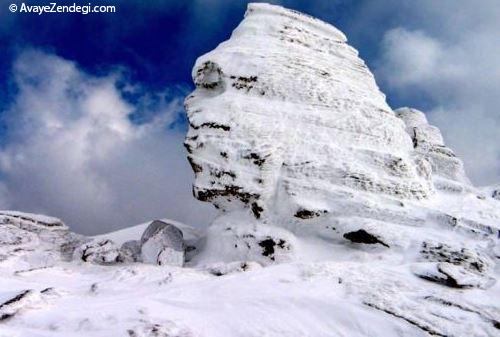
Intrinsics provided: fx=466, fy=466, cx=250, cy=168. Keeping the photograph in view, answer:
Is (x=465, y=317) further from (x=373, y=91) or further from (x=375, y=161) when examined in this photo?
(x=373, y=91)

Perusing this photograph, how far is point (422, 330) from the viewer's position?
27.1ft

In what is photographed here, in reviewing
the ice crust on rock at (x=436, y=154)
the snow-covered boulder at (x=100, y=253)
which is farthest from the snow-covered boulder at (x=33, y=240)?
the ice crust on rock at (x=436, y=154)

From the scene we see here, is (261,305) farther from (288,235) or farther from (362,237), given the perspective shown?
(362,237)

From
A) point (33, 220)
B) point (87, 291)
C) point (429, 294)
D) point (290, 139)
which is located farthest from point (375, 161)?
point (33, 220)

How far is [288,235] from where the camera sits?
620 inches

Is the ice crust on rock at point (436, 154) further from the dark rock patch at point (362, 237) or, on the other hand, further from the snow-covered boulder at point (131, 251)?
the snow-covered boulder at point (131, 251)

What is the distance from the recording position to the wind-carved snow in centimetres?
858

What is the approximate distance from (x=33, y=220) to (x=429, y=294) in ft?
50.9

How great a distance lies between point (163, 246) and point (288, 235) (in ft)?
14.8

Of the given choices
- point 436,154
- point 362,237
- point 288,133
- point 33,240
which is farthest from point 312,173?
point 33,240

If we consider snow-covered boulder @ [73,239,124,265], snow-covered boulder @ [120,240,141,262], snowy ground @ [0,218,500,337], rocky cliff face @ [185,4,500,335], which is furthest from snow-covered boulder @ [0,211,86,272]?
rocky cliff face @ [185,4,500,335]

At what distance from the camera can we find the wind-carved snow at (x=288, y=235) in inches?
338

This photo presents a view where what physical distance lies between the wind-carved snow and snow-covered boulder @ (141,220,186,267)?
2.5 inches

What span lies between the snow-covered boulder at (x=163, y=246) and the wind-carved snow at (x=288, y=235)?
64 mm
